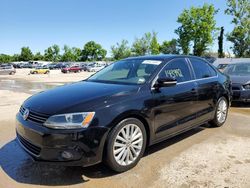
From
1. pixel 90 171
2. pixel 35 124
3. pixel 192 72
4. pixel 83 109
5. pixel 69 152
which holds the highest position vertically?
pixel 192 72

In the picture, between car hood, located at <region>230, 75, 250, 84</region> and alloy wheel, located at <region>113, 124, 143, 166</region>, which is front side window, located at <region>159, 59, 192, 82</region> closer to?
alloy wheel, located at <region>113, 124, 143, 166</region>

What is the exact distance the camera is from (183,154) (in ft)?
13.6

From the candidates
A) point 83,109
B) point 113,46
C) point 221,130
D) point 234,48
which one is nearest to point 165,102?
point 83,109

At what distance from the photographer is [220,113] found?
18.6 feet

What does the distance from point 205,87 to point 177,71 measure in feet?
2.65

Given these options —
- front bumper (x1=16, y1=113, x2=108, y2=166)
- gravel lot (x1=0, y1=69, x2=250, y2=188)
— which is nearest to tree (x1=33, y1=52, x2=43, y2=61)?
gravel lot (x1=0, y1=69, x2=250, y2=188)

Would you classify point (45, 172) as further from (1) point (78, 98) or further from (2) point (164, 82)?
(2) point (164, 82)

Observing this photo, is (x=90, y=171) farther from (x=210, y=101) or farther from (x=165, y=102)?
(x=210, y=101)

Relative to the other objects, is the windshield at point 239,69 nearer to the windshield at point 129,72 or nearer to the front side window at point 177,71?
the front side window at point 177,71

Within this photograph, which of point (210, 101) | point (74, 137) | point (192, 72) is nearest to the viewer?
point (74, 137)

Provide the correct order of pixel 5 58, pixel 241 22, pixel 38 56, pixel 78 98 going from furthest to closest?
pixel 5 58
pixel 38 56
pixel 241 22
pixel 78 98

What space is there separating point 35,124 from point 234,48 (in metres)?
45.1

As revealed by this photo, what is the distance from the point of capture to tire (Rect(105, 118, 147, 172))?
332 centimetres

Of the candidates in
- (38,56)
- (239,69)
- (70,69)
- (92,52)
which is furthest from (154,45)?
(38,56)
